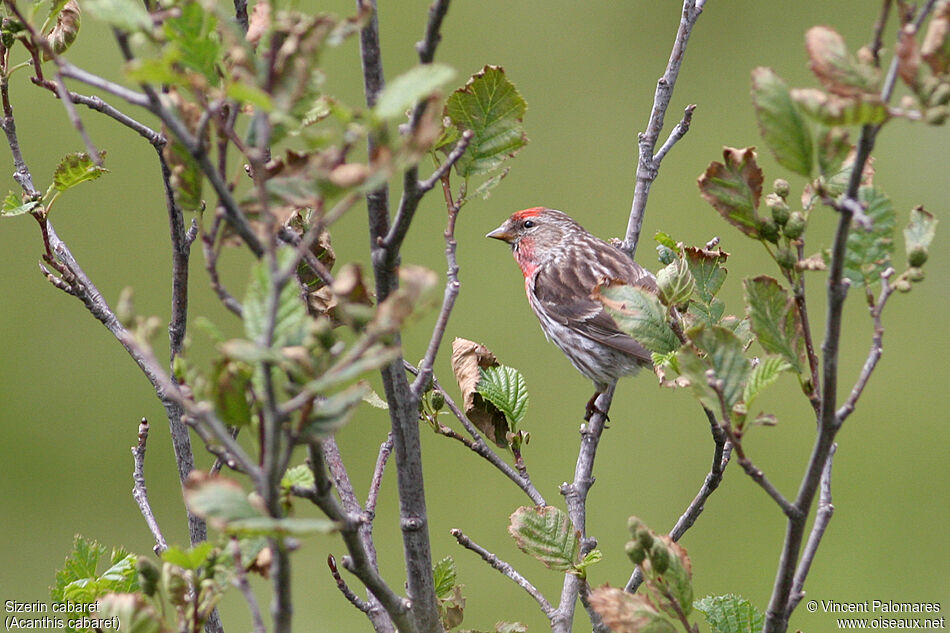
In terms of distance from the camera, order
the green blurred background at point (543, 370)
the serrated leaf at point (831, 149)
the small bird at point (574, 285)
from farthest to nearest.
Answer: the green blurred background at point (543, 370), the small bird at point (574, 285), the serrated leaf at point (831, 149)

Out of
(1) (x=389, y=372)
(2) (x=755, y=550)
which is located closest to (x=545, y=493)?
(2) (x=755, y=550)

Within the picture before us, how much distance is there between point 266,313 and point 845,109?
2.01ft

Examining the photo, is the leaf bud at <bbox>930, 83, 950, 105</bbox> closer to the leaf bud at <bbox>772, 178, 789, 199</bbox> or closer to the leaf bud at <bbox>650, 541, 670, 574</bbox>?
the leaf bud at <bbox>772, 178, 789, 199</bbox>

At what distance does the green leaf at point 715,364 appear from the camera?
1.37 meters

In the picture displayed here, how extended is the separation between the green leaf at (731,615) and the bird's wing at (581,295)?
9.65 feet

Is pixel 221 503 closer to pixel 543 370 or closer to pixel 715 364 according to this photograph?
pixel 715 364

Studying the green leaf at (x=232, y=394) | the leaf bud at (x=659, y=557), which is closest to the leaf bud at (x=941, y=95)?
the leaf bud at (x=659, y=557)

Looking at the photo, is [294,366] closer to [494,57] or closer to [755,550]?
[755,550]

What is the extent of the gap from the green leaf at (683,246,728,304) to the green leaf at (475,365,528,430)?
53 centimetres

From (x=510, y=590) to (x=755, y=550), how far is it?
4.74 feet

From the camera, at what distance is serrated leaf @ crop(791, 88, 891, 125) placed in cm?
109

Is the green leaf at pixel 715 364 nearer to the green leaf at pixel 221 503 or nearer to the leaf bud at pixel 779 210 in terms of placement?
the leaf bud at pixel 779 210

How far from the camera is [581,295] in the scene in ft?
16.9

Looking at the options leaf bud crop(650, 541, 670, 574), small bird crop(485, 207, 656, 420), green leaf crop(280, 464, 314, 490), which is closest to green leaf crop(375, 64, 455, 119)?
green leaf crop(280, 464, 314, 490)
